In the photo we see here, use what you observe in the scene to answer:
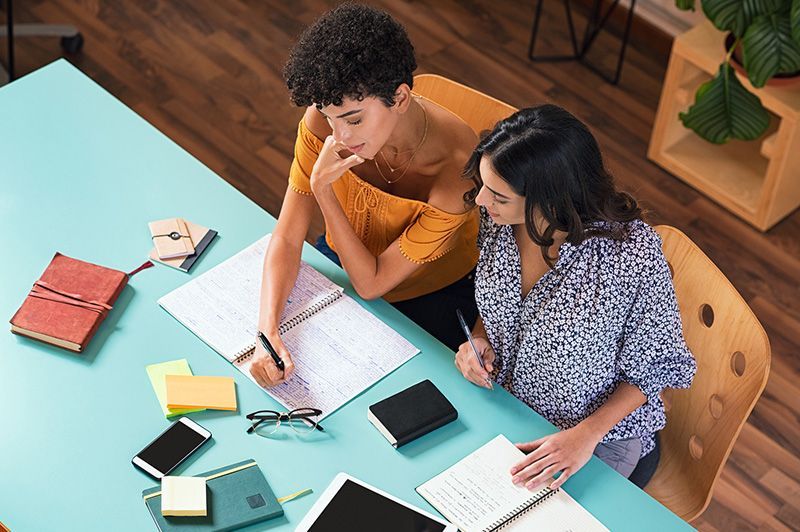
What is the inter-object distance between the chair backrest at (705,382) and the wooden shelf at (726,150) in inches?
51.9

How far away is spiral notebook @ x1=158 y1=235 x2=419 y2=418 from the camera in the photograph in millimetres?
2049

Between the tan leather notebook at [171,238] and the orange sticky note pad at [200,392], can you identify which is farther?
the tan leather notebook at [171,238]

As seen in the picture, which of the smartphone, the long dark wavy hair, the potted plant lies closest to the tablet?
the smartphone

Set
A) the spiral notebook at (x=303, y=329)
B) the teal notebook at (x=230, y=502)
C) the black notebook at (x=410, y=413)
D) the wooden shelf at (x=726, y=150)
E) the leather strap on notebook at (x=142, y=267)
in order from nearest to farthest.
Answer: the teal notebook at (x=230, y=502), the black notebook at (x=410, y=413), the spiral notebook at (x=303, y=329), the leather strap on notebook at (x=142, y=267), the wooden shelf at (x=726, y=150)

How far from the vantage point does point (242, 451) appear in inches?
75.9

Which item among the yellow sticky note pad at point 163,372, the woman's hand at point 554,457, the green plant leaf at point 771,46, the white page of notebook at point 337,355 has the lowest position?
the yellow sticky note pad at point 163,372

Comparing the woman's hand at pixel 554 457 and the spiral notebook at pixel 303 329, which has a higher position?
the woman's hand at pixel 554 457

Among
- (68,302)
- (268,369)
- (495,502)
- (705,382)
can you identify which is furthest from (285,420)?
(705,382)

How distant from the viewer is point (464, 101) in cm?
246

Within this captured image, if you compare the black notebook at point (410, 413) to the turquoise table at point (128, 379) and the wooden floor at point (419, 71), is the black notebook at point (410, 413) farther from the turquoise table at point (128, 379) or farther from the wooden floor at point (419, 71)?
the wooden floor at point (419, 71)

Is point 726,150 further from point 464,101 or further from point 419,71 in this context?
point 464,101

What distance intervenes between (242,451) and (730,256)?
208cm

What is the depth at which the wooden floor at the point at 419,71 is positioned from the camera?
3424mm

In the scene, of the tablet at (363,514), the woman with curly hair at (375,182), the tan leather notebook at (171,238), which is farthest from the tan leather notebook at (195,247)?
the tablet at (363,514)
